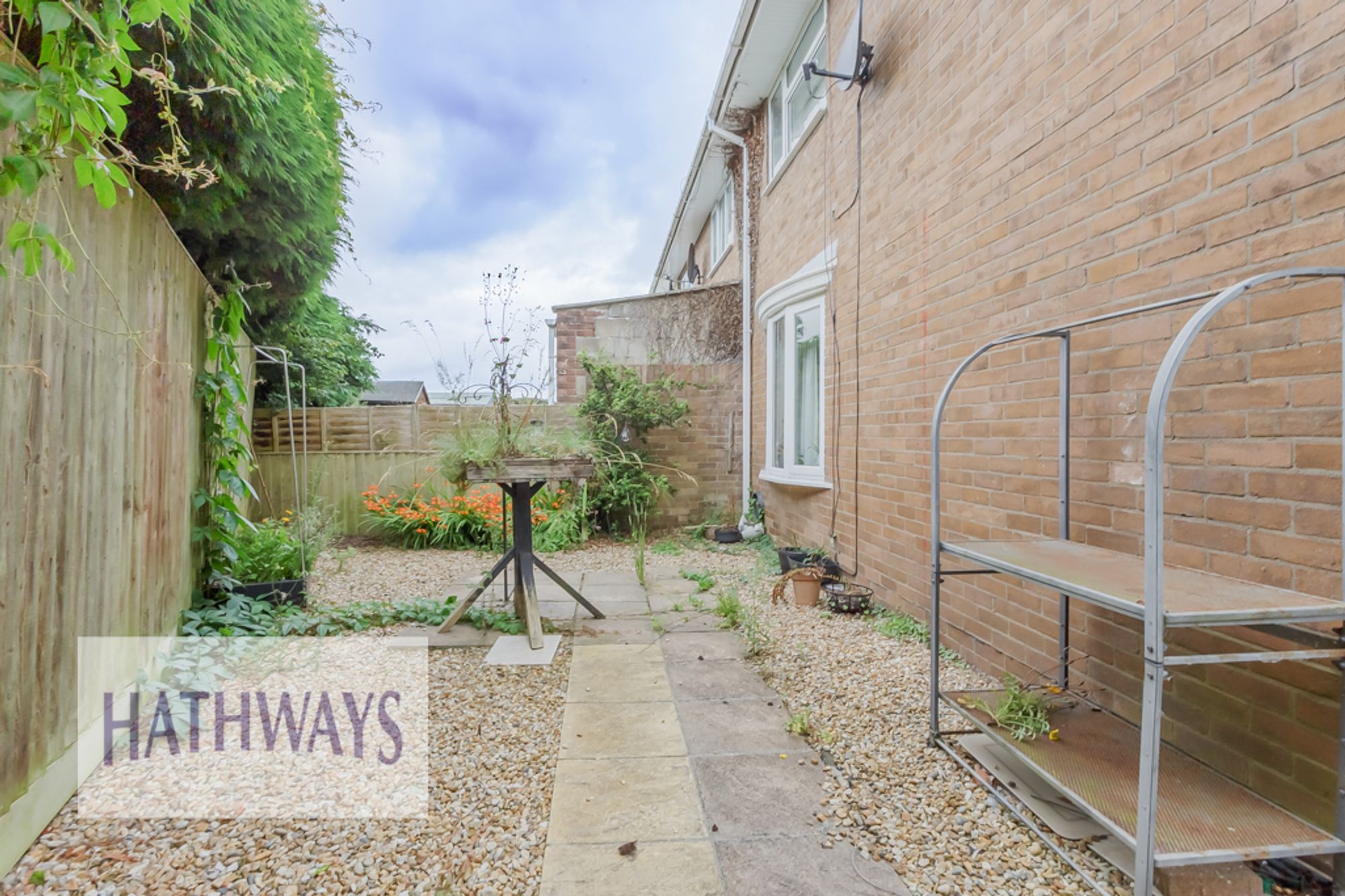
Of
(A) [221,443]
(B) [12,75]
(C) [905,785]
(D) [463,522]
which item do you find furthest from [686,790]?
(D) [463,522]

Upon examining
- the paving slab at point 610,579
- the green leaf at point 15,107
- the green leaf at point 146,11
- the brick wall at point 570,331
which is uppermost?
the brick wall at point 570,331

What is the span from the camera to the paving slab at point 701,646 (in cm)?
339

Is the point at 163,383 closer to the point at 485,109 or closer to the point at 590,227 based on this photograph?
the point at 485,109

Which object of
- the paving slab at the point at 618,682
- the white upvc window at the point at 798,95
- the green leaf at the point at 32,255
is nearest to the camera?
the green leaf at the point at 32,255

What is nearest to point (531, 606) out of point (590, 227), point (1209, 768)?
point (1209, 768)

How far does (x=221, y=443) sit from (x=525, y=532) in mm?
1705

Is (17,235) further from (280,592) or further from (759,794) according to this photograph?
(280,592)

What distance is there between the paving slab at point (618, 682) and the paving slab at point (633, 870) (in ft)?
3.41

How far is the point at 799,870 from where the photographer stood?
168cm

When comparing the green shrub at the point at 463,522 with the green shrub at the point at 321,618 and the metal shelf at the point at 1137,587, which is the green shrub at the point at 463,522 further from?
the metal shelf at the point at 1137,587

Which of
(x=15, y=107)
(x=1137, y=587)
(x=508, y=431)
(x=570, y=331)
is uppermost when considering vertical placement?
(x=570, y=331)

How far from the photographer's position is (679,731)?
2504mm

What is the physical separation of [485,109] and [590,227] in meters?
4.16

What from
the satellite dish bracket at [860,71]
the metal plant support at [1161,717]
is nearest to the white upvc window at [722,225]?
the satellite dish bracket at [860,71]
